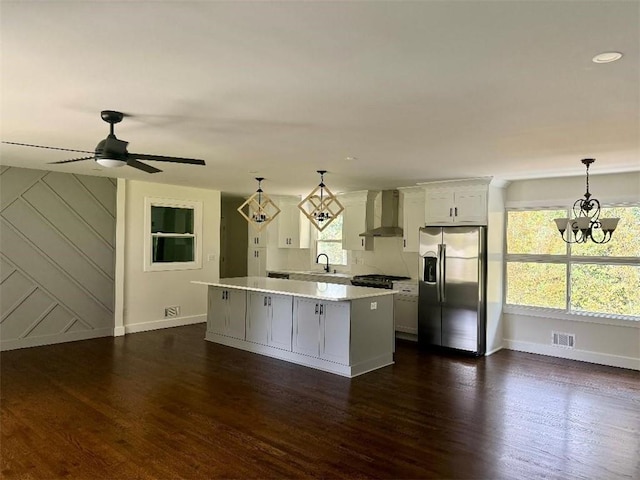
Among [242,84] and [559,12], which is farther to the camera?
[242,84]

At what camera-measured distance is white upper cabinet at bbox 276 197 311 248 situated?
30.0ft

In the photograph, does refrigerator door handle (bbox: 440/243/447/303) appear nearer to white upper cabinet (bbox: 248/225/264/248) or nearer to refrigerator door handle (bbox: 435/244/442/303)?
refrigerator door handle (bbox: 435/244/442/303)

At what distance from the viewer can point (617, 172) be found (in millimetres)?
5410

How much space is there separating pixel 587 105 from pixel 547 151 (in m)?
1.49

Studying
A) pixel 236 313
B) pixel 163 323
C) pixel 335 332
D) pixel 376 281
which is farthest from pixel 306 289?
pixel 163 323

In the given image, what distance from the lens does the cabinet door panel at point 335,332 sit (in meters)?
4.89

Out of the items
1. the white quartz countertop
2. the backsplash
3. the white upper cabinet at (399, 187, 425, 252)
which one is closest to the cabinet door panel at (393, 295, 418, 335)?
the backsplash

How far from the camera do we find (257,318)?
589cm

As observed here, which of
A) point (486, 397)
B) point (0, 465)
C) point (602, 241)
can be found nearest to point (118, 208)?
point (0, 465)

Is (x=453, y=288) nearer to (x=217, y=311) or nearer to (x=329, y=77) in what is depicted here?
(x=217, y=311)

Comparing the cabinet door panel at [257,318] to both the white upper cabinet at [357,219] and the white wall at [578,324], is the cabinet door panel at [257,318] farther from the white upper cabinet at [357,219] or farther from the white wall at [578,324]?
the white wall at [578,324]

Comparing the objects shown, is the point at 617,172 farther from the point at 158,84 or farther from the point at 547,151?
the point at 158,84

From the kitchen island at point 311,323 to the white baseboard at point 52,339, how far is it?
1.81m

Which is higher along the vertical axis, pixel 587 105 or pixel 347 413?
pixel 587 105
